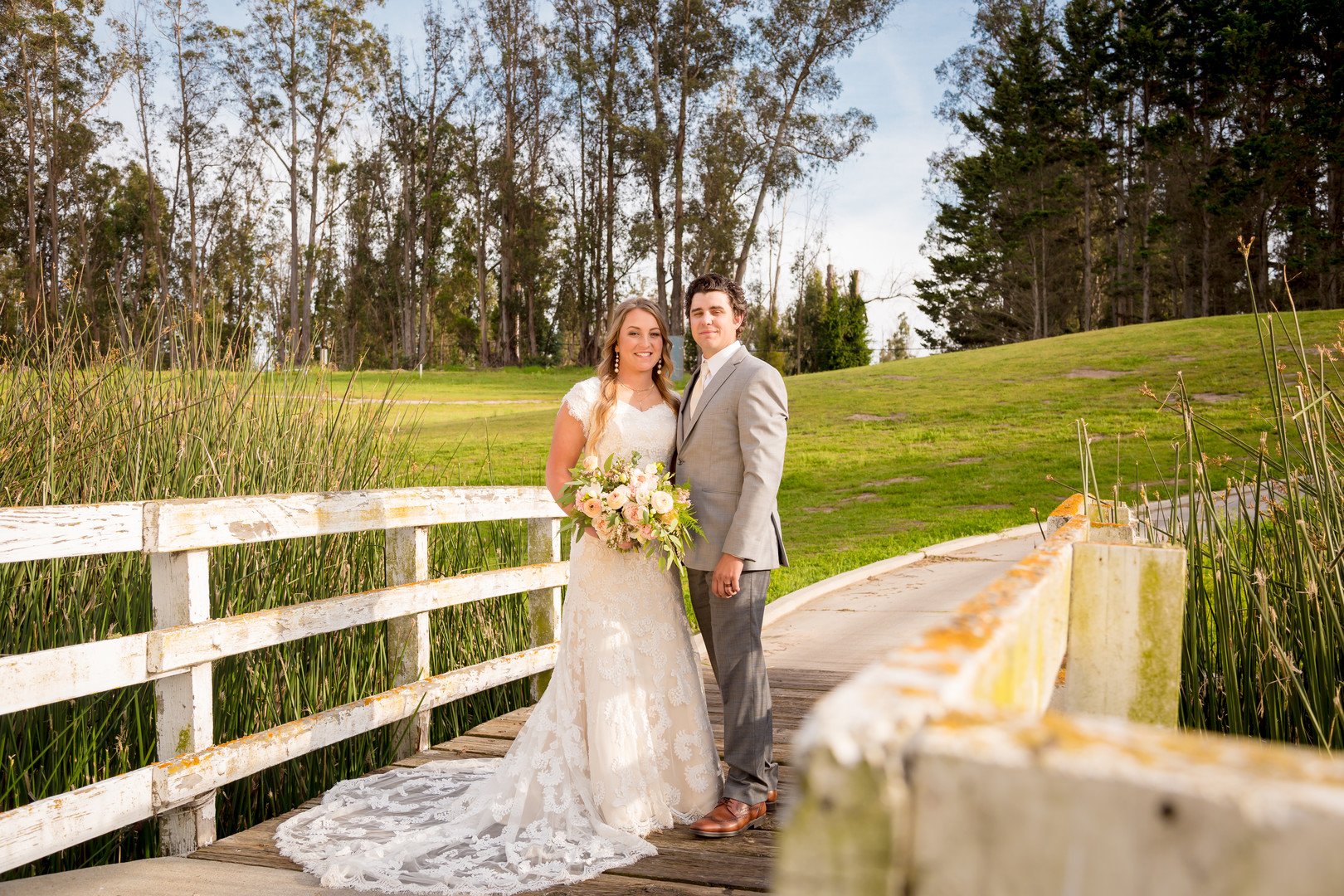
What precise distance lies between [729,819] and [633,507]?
1.13 meters

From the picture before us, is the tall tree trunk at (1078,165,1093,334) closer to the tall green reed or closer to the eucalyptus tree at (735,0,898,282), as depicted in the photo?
the eucalyptus tree at (735,0,898,282)

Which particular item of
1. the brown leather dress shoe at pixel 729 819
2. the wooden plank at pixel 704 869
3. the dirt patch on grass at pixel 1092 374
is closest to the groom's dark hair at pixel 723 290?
the brown leather dress shoe at pixel 729 819

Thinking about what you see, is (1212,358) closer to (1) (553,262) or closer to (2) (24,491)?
(2) (24,491)

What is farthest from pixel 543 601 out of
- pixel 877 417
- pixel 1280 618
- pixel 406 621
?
pixel 877 417

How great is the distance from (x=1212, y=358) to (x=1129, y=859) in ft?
83.1

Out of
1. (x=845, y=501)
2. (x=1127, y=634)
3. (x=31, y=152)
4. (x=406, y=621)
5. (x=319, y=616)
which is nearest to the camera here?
(x=1127, y=634)

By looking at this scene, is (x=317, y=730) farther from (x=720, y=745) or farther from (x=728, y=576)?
(x=720, y=745)

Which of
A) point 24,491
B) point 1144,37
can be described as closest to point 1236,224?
point 1144,37

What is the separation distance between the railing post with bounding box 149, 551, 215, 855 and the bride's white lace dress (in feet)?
0.99

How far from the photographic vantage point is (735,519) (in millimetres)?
3645

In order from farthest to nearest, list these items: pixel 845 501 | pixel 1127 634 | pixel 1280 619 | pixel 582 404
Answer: pixel 845 501 < pixel 582 404 < pixel 1280 619 < pixel 1127 634

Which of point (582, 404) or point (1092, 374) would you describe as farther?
point (1092, 374)

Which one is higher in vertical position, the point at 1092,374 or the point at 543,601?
the point at 1092,374

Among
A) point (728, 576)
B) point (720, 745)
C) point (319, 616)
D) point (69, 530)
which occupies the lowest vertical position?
point (720, 745)
